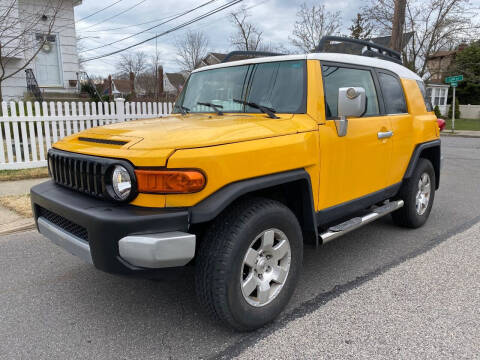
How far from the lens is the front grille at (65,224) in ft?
8.11

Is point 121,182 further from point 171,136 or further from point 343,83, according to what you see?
point 343,83

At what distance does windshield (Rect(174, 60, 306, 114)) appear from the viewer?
313 centimetres

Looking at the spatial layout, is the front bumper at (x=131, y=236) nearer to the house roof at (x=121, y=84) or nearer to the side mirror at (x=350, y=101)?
the side mirror at (x=350, y=101)

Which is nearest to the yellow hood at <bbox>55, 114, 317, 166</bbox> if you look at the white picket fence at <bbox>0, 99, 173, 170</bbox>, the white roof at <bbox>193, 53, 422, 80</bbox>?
the white roof at <bbox>193, 53, 422, 80</bbox>

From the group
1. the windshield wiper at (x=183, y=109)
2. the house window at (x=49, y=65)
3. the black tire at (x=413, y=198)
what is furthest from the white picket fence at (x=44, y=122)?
the house window at (x=49, y=65)

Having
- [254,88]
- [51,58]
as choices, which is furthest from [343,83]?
[51,58]

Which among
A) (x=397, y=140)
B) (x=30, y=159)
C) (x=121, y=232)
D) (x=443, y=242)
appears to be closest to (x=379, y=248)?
(x=443, y=242)

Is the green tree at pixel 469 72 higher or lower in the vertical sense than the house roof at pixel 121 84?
lower

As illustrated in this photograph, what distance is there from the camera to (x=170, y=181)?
222cm

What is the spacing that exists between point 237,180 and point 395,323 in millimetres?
1526

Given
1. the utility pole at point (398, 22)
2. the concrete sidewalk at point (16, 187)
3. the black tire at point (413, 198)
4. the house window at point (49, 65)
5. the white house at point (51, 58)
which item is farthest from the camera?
the house window at point (49, 65)

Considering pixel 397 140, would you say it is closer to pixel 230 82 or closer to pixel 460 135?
pixel 230 82

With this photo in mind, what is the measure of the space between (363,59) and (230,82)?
4.53ft

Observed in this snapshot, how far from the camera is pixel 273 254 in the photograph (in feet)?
8.78
